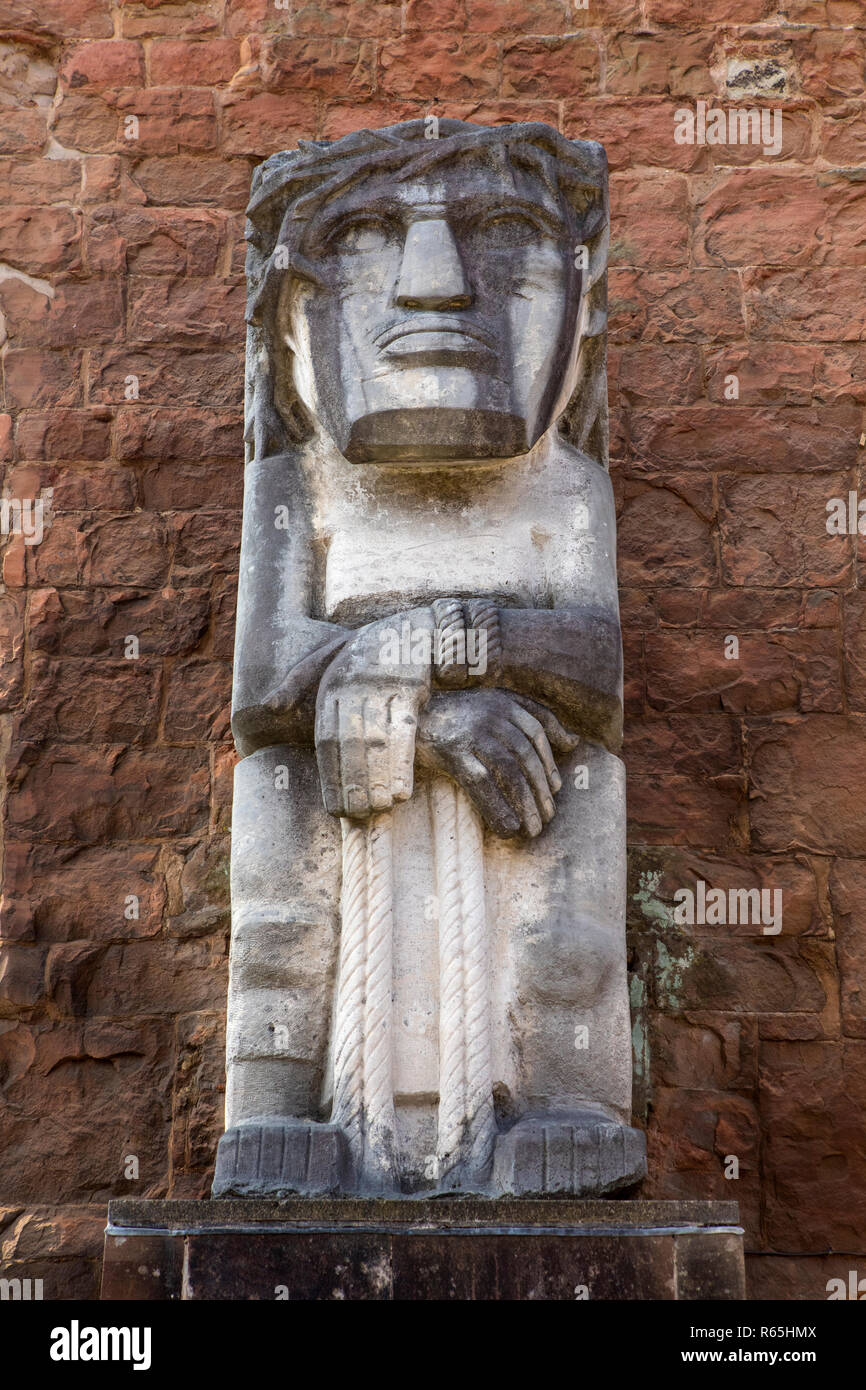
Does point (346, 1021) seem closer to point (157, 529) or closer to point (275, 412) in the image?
point (275, 412)

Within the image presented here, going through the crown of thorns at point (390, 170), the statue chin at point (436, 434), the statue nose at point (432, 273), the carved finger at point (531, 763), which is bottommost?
the carved finger at point (531, 763)

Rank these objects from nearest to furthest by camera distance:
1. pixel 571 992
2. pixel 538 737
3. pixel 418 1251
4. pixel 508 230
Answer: pixel 418 1251
pixel 571 992
pixel 538 737
pixel 508 230

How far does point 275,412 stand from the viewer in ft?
16.4

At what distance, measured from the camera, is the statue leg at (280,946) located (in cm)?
435

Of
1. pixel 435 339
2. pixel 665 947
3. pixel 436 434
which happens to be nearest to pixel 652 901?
pixel 665 947

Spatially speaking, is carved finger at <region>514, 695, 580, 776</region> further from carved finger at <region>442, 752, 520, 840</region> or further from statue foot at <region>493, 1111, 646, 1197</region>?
statue foot at <region>493, 1111, 646, 1197</region>

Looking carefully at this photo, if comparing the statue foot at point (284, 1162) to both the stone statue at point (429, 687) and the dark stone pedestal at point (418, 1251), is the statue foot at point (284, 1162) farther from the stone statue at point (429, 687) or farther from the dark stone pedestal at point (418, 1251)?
the dark stone pedestal at point (418, 1251)

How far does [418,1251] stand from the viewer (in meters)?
3.88

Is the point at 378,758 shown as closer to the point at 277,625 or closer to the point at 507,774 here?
the point at 507,774

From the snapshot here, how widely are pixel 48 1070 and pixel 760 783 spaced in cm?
209

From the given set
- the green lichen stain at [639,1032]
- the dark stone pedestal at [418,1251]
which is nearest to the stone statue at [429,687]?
the dark stone pedestal at [418,1251]

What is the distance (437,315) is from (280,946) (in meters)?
1.45

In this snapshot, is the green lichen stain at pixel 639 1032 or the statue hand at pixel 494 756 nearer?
the statue hand at pixel 494 756

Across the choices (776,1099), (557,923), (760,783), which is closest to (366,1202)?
(557,923)
